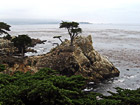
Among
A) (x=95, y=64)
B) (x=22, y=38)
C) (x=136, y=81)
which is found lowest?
(x=136, y=81)

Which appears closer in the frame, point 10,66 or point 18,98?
point 18,98

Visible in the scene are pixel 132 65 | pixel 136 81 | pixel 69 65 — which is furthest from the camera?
pixel 132 65

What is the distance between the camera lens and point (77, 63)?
35.9 metres

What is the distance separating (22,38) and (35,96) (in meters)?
28.3

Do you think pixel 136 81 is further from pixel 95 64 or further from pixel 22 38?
pixel 22 38

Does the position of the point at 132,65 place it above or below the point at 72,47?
below

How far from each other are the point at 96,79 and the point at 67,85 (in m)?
20.8

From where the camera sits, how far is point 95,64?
38.2 m

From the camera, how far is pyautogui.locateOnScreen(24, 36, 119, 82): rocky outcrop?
3562 centimetres

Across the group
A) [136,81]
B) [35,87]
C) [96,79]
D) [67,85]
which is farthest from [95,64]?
[35,87]

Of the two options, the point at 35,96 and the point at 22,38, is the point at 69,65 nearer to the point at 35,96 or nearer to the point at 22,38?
the point at 22,38

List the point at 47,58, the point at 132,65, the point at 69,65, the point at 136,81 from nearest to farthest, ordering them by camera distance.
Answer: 1. the point at 136,81
2. the point at 69,65
3. the point at 47,58
4. the point at 132,65

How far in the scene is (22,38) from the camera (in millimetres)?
38188

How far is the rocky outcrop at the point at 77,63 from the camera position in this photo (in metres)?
35.6
